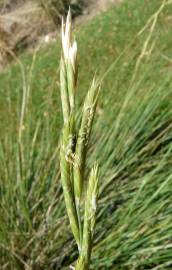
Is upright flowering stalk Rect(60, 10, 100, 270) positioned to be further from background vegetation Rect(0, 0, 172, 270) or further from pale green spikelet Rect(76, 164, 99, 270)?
background vegetation Rect(0, 0, 172, 270)

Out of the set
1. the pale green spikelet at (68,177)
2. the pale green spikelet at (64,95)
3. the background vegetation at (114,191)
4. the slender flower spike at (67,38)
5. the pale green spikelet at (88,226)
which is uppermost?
the slender flower spike at (67,38)

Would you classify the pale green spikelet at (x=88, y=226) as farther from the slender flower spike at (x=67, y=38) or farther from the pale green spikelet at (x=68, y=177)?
the slender flower spike at (x=67, y=38)

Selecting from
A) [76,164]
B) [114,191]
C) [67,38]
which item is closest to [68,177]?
[76,164]

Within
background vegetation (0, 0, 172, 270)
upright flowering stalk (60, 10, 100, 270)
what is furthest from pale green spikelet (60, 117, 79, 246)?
background vegetation (0, 0, 172, 270)

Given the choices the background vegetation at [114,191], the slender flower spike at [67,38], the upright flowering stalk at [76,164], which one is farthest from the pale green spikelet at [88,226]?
the background vegetation at [114,191]

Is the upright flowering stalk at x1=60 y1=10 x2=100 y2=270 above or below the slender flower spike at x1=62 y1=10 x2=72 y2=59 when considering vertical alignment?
below

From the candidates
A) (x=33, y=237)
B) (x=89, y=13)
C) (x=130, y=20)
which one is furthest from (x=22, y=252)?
(x=89, y=13)

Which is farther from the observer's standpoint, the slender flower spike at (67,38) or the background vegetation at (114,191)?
the background vegetation at (114,191)

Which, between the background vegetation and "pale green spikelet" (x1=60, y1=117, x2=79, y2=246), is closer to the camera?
"pale green spikelet" (x1=60, y1=117, x2=79, y2=246)

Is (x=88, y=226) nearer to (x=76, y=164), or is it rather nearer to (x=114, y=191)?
(x=76, y=164)
